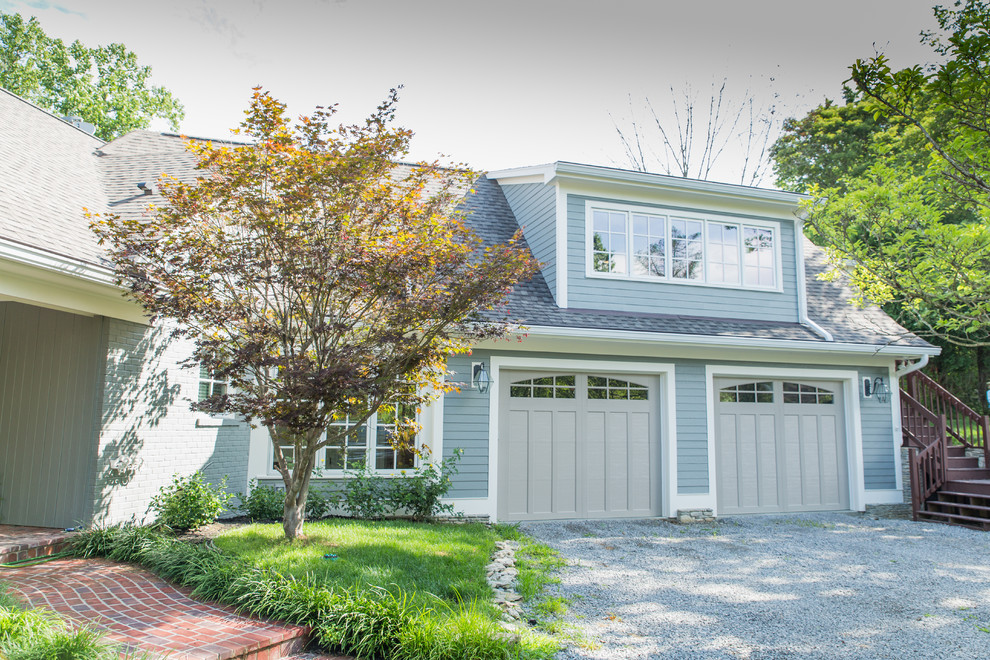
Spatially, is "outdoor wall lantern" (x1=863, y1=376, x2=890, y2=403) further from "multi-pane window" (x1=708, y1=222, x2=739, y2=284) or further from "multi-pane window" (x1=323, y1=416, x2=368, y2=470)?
"multi-pane window" (x1=323, y1=416, x2=368, y2=470)

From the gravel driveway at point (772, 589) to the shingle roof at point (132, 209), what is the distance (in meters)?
2.93

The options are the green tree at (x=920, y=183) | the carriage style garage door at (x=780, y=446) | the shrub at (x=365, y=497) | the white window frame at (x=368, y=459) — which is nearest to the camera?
the green tree at (x=920, y=183)

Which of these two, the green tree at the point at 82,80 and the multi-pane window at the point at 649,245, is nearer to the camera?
the multi-pane window at the point at 649,245

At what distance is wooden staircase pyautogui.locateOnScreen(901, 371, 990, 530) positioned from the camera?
9867mm

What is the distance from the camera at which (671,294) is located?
10266 millimetres

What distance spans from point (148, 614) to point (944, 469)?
11.4m

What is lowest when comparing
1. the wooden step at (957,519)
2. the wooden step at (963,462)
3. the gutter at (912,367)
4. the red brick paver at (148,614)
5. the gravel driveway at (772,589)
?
the gravel driveway at (772,589)

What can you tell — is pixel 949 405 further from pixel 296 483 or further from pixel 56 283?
pixel 56 283

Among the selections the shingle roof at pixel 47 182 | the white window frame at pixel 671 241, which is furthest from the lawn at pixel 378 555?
the white window frame at pixel 671 241

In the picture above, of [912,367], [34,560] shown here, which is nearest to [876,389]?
[912,367]

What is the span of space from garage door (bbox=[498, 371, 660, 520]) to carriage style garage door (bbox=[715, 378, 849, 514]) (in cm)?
125

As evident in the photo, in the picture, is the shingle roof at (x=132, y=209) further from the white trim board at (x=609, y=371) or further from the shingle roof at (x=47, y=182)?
the white trim board at (x=609, y=371)

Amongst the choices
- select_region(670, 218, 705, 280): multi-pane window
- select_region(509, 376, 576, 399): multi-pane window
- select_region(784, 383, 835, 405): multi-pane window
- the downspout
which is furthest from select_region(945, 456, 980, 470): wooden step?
select_region(509, 376, 576, 399): multi-pane window

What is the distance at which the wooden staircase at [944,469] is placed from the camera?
388 inches
